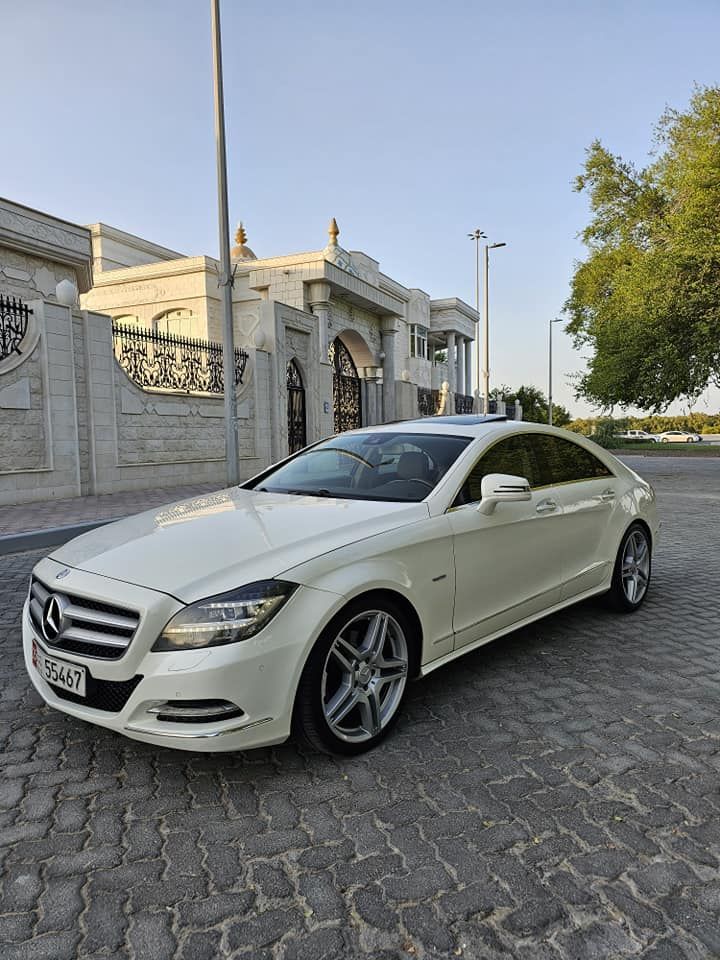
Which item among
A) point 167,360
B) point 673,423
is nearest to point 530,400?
point 673,423

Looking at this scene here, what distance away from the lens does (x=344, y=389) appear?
24.8 metres

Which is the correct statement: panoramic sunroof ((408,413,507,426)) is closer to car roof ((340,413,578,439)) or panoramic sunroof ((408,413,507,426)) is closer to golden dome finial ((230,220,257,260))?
car roof ((340,413,578,439))

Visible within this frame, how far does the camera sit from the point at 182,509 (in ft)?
12.4

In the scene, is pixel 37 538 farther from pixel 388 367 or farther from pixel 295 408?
pixel 388 367

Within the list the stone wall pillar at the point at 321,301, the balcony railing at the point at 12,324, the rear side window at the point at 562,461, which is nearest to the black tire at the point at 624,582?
the rear side window at the point at 562,461

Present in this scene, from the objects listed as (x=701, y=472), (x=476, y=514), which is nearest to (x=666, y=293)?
(x=701, y=472)

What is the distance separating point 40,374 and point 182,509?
9555 millimetres

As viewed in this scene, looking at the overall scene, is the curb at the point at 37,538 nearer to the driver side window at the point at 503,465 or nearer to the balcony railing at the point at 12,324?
the balcony railing at the point at 12,324

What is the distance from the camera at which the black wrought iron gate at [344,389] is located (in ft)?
79.7

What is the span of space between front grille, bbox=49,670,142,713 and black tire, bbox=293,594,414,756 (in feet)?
2.10

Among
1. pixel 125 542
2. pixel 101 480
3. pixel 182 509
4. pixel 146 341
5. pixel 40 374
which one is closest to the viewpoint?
pixel 125 542

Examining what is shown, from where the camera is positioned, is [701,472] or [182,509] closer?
[182,509]

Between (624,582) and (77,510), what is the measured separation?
8.61m

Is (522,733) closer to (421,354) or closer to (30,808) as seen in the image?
(30,808)
